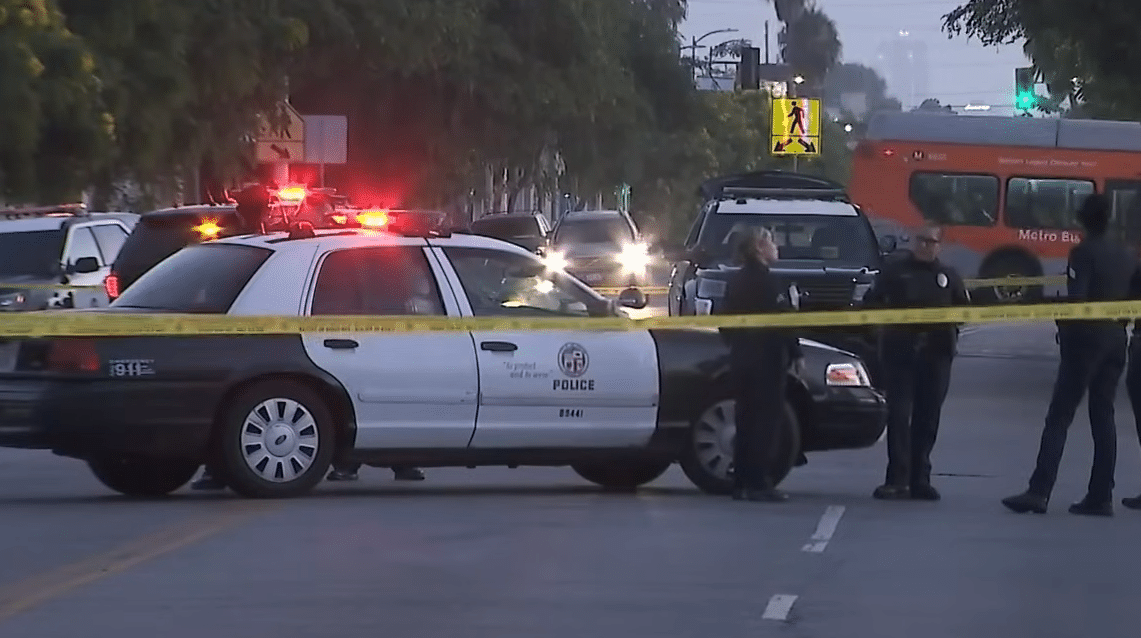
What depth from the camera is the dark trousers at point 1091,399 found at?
1287cm

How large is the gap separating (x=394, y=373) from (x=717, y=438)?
2.01 metres

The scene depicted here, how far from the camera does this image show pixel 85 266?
23.3 metres

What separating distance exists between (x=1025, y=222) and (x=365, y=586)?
27052 mm

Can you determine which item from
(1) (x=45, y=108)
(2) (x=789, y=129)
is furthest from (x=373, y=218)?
(2) (x=789, y=129)

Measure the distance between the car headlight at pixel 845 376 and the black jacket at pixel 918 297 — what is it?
0.68ft

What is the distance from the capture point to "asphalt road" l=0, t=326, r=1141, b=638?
8.99m

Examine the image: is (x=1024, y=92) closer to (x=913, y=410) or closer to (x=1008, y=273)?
(x=1008, y=273)

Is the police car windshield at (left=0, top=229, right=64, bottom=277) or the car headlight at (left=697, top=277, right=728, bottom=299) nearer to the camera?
the car headlight at (left=697, top=277, right=728, bottom=299)

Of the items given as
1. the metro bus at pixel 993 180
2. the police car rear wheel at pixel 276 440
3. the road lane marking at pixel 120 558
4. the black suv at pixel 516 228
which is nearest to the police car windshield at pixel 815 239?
the police car rear wheel at pixel 276 440

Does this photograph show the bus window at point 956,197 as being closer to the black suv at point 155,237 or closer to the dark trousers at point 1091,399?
the black suv at point 155,237

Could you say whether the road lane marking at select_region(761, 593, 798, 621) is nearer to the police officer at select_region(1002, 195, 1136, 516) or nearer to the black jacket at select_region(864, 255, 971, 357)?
the police officer at select_region(1002, 195, 1136, 516)

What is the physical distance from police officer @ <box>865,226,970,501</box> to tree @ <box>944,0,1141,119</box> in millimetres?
10675

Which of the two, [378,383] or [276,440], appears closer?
[276,440]

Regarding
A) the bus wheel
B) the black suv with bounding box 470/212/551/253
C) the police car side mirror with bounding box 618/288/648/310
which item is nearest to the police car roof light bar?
the police car side mirror with bounding box 618/288/648/310
